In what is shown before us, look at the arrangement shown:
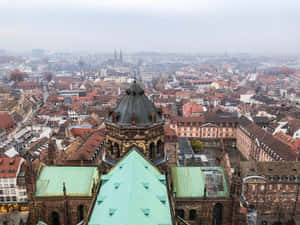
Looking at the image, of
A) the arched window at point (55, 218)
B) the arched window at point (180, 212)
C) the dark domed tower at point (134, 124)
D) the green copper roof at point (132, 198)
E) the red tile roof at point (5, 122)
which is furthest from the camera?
the red tile roof at point (5, 122)

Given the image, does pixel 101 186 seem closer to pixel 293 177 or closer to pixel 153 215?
pixel 153 215

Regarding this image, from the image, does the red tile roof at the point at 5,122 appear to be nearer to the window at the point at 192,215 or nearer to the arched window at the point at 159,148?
the arched window at the point at 159,148

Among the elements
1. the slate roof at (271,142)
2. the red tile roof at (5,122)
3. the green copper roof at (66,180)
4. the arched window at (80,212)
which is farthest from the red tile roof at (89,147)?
the slate roof at (271,142)

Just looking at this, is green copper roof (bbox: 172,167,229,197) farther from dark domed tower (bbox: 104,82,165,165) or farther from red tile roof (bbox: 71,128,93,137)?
red tile roof (bbox: 71,128,93,137)

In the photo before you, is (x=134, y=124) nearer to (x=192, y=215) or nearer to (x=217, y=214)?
(x=192, y=215)

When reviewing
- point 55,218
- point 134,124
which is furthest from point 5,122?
point 134,124

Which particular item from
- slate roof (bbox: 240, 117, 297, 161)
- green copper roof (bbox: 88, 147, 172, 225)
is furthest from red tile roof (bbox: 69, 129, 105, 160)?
slate roof (bbox: 240, 117, 297, 161)

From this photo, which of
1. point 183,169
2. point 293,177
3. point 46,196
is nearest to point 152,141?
point 183,169
